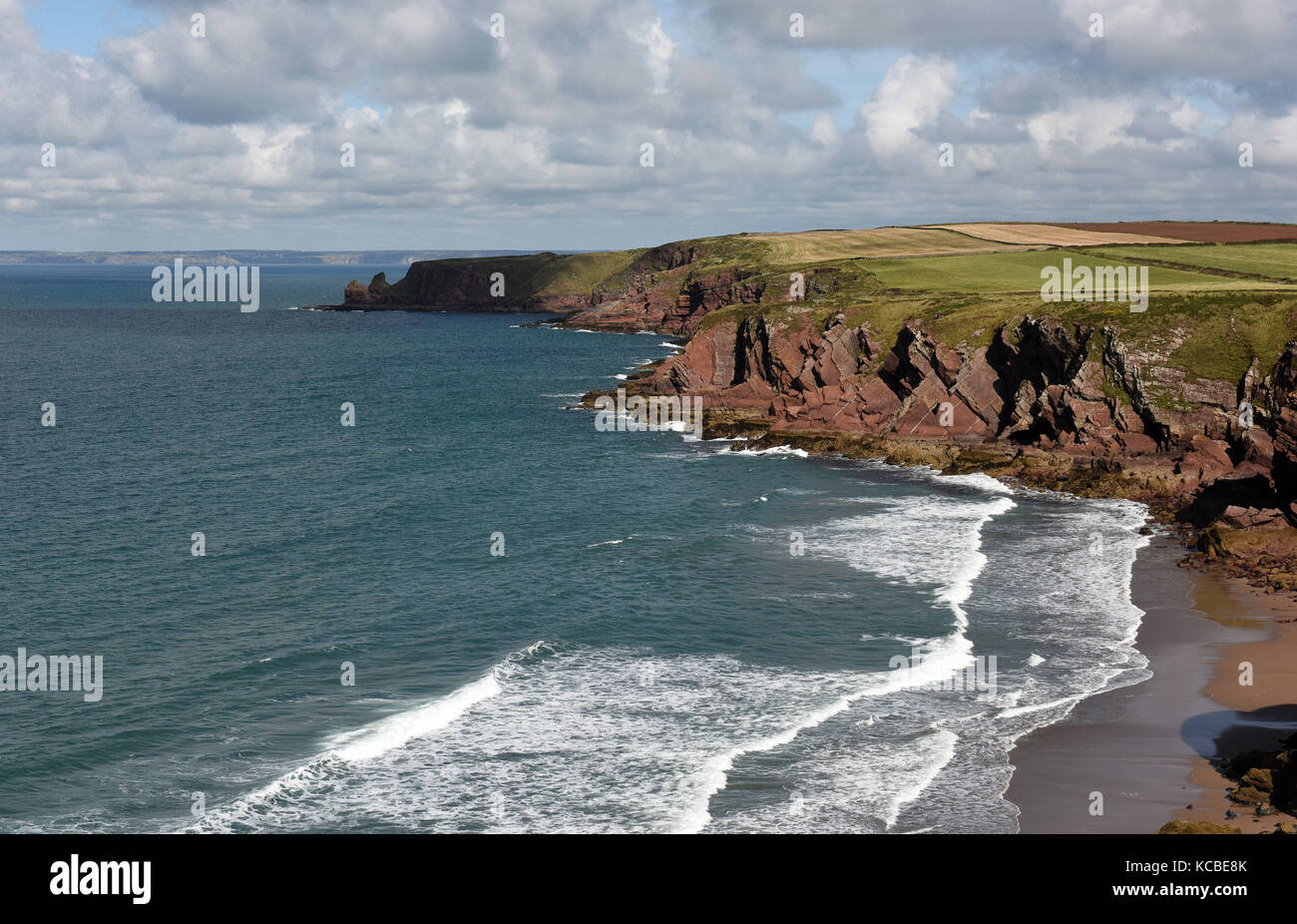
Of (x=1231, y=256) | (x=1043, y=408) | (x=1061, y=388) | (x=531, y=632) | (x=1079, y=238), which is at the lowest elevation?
(x=531, y=632)

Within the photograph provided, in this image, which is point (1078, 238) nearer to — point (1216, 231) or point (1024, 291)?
point (1216, 231)

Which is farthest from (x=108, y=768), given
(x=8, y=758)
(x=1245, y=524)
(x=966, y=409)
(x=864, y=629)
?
(x=966, y=409)

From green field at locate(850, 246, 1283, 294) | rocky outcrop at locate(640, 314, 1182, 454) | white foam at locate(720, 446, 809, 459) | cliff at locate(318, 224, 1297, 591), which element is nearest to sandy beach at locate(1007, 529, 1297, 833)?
cliff at locate(318, 224, 1297, 591)

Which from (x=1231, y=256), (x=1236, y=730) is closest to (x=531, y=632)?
(x=1236, y=730)

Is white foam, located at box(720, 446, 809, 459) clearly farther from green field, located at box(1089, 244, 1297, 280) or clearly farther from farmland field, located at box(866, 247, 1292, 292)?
green field, located at box(1089, 244, 1297, 280)

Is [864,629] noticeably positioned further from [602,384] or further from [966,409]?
[602,384]

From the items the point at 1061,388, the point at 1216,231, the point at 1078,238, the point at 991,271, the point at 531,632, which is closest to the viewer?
the point at 531,632

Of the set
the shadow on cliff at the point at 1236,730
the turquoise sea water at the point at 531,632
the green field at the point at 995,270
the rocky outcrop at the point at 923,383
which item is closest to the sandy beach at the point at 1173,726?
the shadow on cliff at the point at 1236,730
